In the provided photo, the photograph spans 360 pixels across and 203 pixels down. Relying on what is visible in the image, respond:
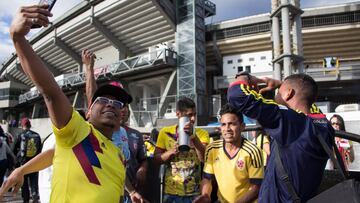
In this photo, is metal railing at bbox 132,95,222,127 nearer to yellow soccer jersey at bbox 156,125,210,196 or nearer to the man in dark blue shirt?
yellow soccer jersey at bbox 156,125,210,196

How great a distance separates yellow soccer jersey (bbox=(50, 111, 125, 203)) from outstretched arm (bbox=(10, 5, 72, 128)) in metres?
0.07

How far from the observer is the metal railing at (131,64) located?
24.8 m

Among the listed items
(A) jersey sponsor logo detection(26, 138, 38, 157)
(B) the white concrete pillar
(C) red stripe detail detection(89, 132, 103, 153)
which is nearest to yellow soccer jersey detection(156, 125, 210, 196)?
(C) red stripe detail detection(89, 132, 103, 153)

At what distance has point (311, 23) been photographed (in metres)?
23.8

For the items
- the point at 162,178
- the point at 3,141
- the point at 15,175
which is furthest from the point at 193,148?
the point at 3,141

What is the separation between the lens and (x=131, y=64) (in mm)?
27328

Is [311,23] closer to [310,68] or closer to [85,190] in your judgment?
[310,68]

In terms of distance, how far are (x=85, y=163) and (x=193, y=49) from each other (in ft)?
76.9

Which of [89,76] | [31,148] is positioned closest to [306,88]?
A: [89,76]

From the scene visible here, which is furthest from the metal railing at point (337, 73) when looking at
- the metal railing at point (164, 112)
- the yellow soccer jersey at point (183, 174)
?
the yellow soccer jersey at point (183, 174)

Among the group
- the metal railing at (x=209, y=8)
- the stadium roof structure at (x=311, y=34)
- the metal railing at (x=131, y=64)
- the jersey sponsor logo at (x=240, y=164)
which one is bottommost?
the jersey sponsor logo at (x=240, y=164)

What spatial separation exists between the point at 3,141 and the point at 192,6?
68.2 feet

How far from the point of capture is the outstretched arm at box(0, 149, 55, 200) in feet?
6.99

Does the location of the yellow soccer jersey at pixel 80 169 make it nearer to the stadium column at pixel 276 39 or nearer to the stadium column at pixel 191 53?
the stadium column at pixel 276 39
